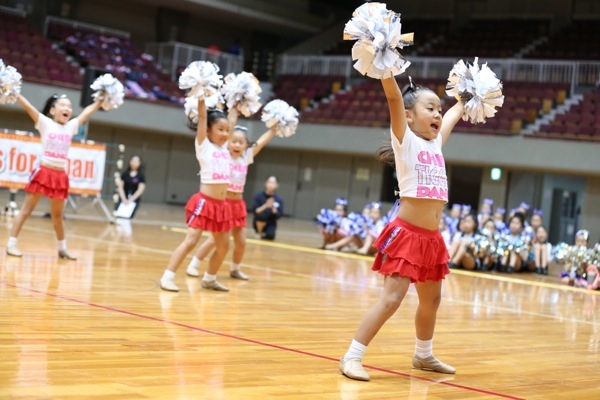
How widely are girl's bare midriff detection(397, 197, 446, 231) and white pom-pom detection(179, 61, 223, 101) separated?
251cm

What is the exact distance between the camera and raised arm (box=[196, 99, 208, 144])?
6.45 metres

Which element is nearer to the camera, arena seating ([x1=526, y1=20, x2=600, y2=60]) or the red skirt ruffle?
the red skirt ruffle

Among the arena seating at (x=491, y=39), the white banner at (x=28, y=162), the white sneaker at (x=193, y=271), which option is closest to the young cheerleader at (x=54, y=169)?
the white sneaker at (x=193, y=271)

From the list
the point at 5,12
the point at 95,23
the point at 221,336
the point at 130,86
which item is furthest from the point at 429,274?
the point at 95,23

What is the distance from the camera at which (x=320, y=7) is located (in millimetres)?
27297

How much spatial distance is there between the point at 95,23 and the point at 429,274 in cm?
2192

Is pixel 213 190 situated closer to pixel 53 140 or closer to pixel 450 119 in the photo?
pixel 53 140

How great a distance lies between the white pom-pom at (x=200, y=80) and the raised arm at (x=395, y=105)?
2.49 m

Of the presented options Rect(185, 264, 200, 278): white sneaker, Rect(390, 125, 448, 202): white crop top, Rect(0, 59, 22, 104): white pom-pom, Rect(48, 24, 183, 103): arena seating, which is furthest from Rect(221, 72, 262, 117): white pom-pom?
Rect(48, 24, 183, 103): arena seating

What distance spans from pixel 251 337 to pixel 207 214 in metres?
2.17

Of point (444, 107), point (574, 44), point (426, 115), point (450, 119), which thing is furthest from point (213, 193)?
point (574, 44)

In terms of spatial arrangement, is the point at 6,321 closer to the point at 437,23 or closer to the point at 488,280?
the point at 488,280

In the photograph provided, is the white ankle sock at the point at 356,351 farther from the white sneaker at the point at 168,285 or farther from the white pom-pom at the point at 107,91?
the white pom-pom at the point at 107,91

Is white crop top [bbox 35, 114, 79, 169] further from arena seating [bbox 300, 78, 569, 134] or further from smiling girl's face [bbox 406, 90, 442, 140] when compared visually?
arena seating [bbox 300, 78, 569, 134]
